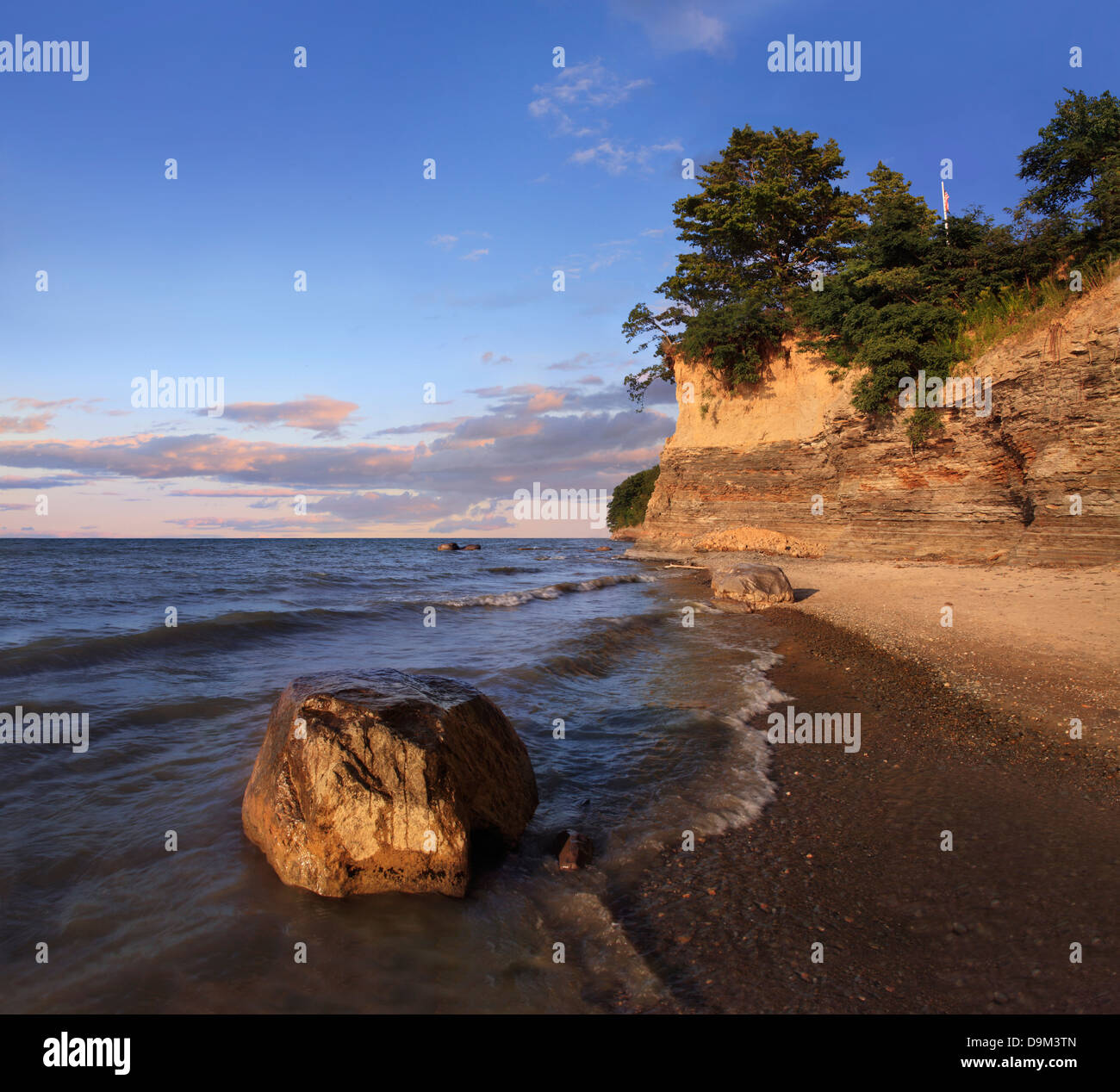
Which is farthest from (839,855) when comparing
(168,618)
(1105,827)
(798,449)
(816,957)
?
(798,449)

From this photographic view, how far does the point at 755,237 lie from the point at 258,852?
107ft

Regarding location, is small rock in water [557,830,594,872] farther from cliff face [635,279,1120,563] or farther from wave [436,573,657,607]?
cliff face [635,279,1120,563]

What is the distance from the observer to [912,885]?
12.7ft

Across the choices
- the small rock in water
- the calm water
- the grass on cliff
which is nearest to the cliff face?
the grass on cliff

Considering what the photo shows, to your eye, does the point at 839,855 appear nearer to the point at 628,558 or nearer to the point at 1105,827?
the point at 1105,827

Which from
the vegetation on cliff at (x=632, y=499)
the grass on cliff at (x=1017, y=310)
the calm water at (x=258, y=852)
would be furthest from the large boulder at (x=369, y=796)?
the vegetation on cliff at (x=632, y=499)

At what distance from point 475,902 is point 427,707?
1386 mm

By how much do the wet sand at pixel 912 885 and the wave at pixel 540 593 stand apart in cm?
1403

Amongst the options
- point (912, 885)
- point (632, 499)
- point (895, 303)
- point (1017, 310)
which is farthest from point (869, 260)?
point (632, 499)

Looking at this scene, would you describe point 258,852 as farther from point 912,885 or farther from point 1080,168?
point 1080,168

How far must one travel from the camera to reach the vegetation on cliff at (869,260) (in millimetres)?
17344

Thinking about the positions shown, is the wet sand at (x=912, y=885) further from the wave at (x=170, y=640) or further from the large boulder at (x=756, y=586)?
the wave at (x=170, y=640)

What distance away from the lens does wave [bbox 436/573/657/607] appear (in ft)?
64.6

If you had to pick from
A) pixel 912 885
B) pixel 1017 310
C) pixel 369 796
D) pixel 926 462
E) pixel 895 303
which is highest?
pixel 895 303
